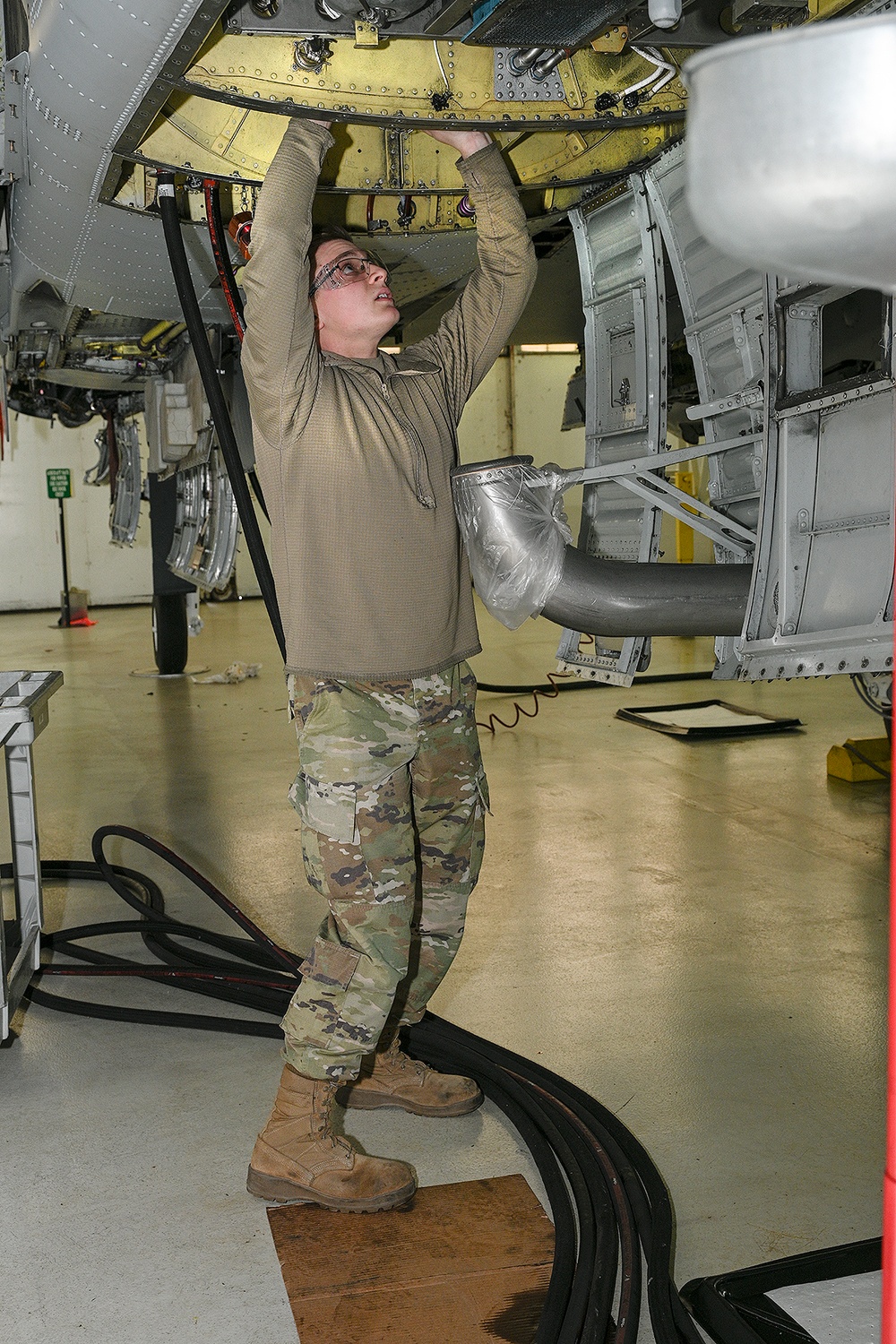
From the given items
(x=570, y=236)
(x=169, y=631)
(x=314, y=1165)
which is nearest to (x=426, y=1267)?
(x=314, y=1165)

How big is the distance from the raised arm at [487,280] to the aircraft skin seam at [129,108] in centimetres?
63

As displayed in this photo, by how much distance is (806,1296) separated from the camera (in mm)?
1834

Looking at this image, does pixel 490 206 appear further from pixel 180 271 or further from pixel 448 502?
pixel 180 271

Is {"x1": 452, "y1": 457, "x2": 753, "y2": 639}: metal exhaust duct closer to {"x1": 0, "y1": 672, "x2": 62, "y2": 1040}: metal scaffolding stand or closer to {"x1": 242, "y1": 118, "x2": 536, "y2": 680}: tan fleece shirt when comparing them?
{"x1": 242, "y1": 118, "x2": 536, "y2": 680}: tan fleece shirt

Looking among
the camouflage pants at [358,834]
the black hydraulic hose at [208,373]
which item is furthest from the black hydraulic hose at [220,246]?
the camouflage pants at [358,834]

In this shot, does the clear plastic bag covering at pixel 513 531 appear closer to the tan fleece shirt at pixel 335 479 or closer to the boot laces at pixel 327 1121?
the tan fleece shirt at pixel 335 479

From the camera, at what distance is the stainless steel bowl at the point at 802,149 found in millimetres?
707

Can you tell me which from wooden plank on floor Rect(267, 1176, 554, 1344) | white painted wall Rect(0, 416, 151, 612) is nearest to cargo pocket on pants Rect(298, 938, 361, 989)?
wooden plank on floor Rect(267, 1176, 554, 1344)

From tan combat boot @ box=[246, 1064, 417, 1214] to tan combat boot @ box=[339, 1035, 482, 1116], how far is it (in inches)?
10.6

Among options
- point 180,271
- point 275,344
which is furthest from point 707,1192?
point 180,271

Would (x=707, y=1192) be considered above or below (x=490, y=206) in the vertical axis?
below

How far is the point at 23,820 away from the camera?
3.17 m

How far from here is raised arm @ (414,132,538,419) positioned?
242 cm

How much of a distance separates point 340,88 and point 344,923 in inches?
72.0
